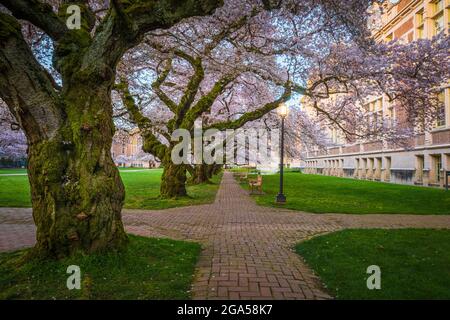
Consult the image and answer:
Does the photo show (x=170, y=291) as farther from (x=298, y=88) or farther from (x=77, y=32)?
(x=298, y=88)

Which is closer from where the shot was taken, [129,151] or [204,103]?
[204,103]

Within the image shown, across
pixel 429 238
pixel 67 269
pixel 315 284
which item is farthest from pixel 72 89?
pixel 429 238

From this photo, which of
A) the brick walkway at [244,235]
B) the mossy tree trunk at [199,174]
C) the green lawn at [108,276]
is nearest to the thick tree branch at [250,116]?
the brick walkway at [244,235]

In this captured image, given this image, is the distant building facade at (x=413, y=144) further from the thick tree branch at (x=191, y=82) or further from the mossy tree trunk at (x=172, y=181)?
the mossy tree trunk at (x=172, y=181)

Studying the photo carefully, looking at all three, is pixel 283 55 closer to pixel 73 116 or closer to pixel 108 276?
pixel 73 116

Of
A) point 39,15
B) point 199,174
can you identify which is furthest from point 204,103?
point 199,174

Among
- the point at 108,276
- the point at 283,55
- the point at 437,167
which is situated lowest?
the point at 108,276

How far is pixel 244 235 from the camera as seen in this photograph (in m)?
7.25

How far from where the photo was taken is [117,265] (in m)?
4.57

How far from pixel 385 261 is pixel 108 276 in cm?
442

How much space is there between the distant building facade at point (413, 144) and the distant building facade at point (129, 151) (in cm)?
1515

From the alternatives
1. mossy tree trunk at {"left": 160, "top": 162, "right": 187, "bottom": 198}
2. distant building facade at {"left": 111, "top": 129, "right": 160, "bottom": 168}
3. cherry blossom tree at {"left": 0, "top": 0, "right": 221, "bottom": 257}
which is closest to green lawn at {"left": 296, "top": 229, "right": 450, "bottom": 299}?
cherry blossom tree at {"left": 0, "top": 0, "right": 221, "bottom": 257}

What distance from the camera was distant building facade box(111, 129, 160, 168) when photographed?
22.5 m
